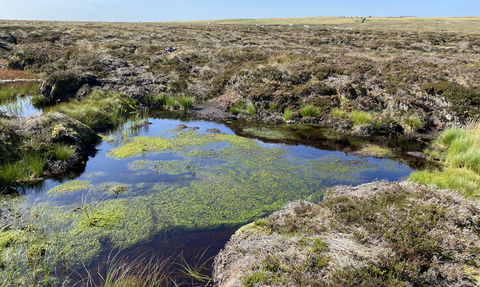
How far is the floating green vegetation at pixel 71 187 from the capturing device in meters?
6.88

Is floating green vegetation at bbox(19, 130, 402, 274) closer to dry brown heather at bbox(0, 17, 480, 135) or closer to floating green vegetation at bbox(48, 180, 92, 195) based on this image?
floating green vegetation at bbox(48, 180, 92, 195)

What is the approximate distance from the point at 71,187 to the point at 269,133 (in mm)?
8213

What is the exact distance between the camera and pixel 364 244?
13.7 feet

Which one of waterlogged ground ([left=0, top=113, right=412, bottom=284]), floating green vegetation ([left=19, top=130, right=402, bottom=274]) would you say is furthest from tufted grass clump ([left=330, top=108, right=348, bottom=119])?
floating green vegetation ([left=19, top=130, right=402, bottom=274])

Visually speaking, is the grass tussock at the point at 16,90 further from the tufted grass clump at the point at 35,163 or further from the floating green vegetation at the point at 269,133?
the floating green vegetation at the point at 269,133

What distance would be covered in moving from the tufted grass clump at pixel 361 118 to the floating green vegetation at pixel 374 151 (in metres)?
2.34

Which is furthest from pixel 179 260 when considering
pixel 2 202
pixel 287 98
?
pixel 287 98

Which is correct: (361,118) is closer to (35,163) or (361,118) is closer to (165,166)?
(165,166)

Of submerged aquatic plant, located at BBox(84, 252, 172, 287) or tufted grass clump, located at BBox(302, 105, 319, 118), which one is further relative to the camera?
tufted grass clump, located at BBox(302, 105, 319, 118)

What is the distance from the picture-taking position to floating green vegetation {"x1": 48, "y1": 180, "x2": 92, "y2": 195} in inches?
271

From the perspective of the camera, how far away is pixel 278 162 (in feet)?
30.2

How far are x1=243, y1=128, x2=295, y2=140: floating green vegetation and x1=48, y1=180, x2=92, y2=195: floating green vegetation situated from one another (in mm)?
7238

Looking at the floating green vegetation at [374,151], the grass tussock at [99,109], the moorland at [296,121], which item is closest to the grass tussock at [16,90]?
the moorland at [296,121]

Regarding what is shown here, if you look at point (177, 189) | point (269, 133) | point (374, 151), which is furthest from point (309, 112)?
point (177, 189)
